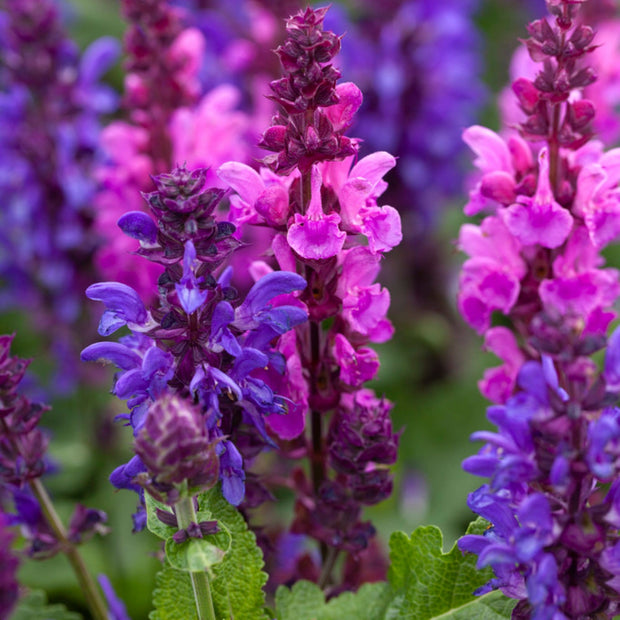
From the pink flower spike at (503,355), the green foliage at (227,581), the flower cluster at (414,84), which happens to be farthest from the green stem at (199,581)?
the flower cluster at (414,84)

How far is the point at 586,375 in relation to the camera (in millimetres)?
1073

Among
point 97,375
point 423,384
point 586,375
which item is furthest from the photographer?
point 423,384

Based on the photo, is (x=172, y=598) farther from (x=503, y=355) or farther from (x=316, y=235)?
(x=503, y=355)

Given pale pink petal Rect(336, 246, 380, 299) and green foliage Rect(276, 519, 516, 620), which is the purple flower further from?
pale pink petal Rect(336, 246, 380, 299)

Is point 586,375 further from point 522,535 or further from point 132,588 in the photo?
point 132,588

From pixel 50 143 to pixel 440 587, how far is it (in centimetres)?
207

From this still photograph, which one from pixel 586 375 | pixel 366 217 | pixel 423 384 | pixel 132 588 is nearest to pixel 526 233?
pixel 366 217

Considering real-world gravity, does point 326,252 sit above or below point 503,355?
above

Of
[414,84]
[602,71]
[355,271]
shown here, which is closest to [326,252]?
[355,271]

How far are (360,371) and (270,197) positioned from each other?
1.13 feet

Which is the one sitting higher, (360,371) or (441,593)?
(360,371)

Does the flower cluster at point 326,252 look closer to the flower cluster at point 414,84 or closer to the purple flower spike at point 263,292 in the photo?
the purple flower spike at point 263,292

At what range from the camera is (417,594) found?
148 centimetres

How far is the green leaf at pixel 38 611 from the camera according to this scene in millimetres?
1754
